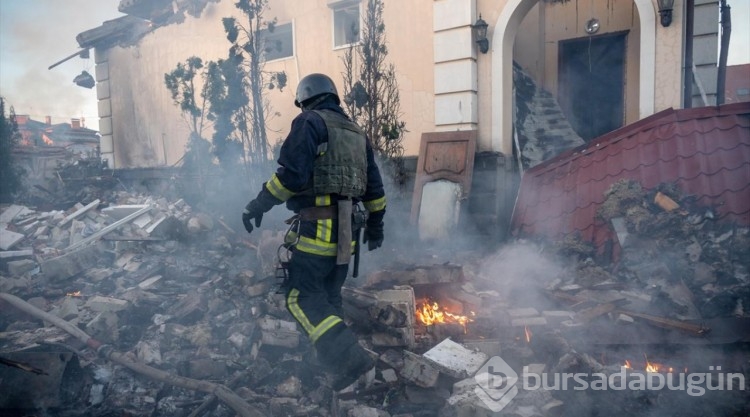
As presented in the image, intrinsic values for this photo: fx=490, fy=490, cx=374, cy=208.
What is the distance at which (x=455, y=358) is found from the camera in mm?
3748

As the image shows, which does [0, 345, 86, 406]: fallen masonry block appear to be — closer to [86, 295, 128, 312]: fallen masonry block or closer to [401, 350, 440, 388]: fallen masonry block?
[86, 295, 128, 312]: fallen masonry block

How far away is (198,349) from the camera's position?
4230mm

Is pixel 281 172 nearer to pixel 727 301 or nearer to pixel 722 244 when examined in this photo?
pixel 727 301

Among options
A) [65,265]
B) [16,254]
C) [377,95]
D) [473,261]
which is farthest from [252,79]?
[473,261]

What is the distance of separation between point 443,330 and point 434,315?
0.34m

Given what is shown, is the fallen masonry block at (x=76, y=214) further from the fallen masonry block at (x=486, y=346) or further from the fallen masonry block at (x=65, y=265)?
the fallen masonry block at (x=486, y=346)

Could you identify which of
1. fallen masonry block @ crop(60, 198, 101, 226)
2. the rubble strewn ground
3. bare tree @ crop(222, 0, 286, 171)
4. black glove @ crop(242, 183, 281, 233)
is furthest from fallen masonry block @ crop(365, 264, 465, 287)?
fallen masonry block @ crop(60, 198, 101, 226)

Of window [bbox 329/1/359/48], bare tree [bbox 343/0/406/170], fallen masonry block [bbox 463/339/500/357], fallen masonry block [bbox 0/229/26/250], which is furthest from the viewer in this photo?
window [bbox 329/1/359/48]

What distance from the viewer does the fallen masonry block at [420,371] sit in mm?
3455

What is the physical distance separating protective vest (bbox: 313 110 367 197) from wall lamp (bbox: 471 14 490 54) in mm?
4291

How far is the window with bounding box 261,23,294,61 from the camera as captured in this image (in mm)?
9812

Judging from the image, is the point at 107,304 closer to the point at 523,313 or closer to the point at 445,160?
the point at 523,313

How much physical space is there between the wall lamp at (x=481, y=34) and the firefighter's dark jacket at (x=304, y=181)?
4265mm

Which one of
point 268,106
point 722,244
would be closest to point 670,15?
point 722,244
